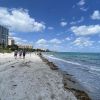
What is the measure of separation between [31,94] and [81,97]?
114 inches

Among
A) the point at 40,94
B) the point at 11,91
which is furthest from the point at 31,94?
the point at 11,91

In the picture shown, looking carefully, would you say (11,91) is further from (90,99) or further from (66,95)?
(90,99)

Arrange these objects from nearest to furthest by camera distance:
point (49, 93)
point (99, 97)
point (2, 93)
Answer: point (2, 93) < point (49, 93) < point (99, 97)

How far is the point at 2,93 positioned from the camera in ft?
34.8

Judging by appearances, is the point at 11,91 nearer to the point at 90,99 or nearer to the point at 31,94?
the point at 31,94

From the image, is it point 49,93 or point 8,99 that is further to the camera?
point 49,93

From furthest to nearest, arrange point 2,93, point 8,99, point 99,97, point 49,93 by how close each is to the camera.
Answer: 1. point 99,97
2. point 49,93
3. point 2,93
4. point 8,99

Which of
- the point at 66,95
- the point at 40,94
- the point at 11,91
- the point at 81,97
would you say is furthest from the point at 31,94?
the point at 81,97

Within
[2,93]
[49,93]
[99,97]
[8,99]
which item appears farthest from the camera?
[99,97]

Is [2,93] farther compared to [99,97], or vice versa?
[99,97]

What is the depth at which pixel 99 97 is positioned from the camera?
12312mm

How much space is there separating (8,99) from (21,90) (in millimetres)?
2059

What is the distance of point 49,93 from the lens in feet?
37.7

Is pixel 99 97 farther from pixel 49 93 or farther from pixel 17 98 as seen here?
pixel 17 98
